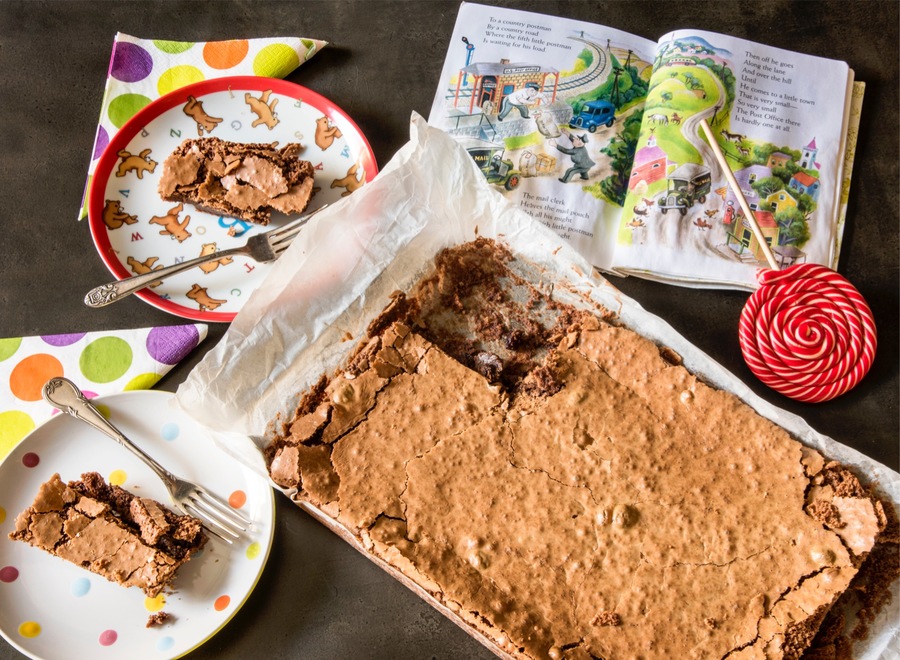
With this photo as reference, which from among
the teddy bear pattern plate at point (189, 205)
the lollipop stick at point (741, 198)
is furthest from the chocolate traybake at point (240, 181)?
the lollipop stick at point (741, 198)

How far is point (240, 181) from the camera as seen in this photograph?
2.21 metres

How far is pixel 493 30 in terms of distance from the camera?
2471mm

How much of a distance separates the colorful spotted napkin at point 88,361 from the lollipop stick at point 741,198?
1637 millimetres

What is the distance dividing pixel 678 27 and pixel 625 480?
63.6 inches

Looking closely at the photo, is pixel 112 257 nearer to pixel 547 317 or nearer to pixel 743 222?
pixel 547 317

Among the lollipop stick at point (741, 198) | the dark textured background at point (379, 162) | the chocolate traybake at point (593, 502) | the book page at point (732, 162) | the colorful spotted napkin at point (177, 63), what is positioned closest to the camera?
the chocolate traybake at point (593, 502)

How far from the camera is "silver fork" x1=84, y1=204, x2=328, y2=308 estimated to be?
2.10m

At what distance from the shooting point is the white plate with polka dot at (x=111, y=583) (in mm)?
1919

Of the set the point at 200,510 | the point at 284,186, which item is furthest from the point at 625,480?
the point at 284,186

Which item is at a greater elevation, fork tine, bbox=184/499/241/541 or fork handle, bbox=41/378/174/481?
fork handle, bbox=41/378/174/481

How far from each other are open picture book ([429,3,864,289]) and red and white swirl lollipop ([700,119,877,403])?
141 millimetres

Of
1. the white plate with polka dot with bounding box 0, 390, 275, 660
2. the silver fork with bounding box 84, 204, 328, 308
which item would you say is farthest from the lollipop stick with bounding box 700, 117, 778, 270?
the white plate with polka dot with bounding box 0, 390, 275, 660

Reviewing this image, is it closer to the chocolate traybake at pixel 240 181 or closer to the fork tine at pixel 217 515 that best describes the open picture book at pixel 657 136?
the chocolate traybake at pixel 240 181

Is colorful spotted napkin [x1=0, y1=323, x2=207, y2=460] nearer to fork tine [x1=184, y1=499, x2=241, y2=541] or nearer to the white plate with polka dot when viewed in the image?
the white plate with polka dot
